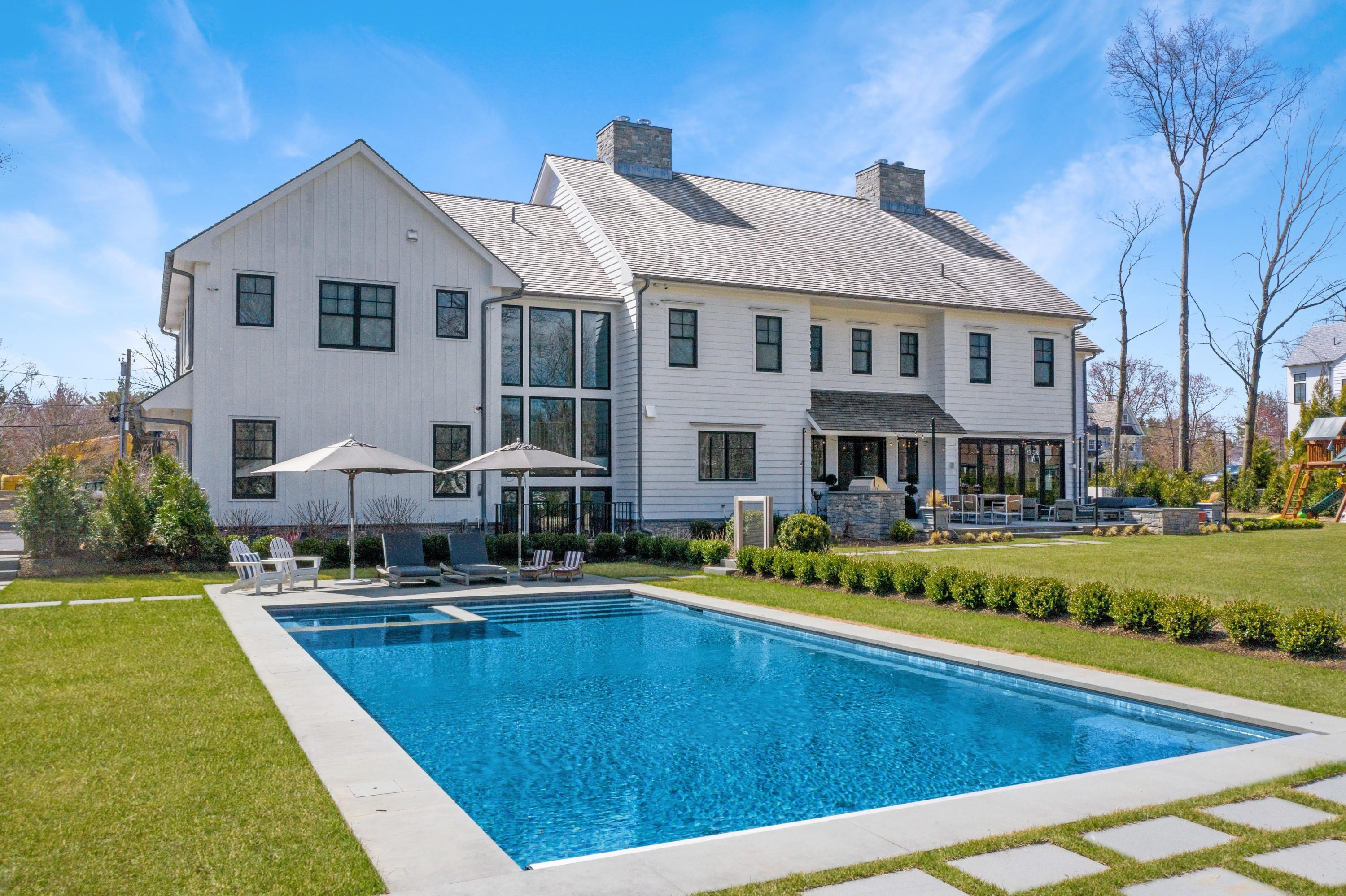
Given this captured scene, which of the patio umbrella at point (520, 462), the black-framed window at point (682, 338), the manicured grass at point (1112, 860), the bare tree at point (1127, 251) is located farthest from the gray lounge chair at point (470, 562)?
the bare tree at point (1127, 251)

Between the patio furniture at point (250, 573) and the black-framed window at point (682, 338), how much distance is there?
440 inches

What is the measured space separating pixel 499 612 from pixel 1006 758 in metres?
8.92

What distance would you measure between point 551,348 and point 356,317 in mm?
4768

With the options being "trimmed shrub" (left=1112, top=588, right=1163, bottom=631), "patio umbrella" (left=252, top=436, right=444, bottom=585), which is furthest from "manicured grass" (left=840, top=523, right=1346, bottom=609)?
"patio umbrella" (left=252, top=436, right=444, bottom=585)

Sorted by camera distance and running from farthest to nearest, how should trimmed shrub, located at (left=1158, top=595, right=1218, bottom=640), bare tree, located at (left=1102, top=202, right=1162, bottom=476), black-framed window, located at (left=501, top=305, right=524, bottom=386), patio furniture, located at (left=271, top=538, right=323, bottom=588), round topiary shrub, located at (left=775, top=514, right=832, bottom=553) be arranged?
bare tree, located at (left=1102, top=202, right=1162, bottom=476) < black-framed window, located at (left=501, top=305, right=524, bottom=386) < round topiary shrub, located at (left=775, top=514, right=832, bottom=553) < patio furniture, located at (left=271, top=538, right=323, bottom=588) < trimmed shrub, located at (left=1158, top=595, right=1218, bottom=640)

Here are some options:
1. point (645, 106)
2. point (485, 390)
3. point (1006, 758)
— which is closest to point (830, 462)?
point (485, 390)

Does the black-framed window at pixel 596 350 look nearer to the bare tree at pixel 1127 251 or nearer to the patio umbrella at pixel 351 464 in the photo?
the patio umbrella at pixel 351 464

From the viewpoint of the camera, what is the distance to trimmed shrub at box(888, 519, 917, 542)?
23.8m

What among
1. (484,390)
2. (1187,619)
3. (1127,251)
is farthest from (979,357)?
(1187,619)

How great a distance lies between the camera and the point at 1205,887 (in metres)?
4.08

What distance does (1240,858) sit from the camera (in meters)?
4.37

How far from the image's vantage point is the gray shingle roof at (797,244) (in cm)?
2484

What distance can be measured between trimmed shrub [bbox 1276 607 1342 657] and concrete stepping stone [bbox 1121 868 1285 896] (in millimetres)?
6273

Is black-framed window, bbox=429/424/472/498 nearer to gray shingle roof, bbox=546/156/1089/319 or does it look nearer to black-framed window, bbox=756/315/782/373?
gray shingle roof, bbox=546/156/1089/319
